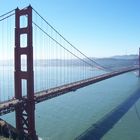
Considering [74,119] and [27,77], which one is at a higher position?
[27,77]

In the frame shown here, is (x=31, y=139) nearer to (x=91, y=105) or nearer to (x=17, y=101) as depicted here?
(x=17, y=101)

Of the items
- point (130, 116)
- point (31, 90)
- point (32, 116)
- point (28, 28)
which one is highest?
point (28, 28)

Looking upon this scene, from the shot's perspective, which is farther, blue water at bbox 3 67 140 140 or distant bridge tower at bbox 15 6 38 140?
blue water at bbox 3 67 140 140

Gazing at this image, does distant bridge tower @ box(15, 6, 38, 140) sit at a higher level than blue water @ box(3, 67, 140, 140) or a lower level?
higher

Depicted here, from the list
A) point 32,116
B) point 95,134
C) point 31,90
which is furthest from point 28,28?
point 95,134

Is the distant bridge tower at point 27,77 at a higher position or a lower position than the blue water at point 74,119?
higher

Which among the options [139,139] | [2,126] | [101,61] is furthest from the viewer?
[101,61]

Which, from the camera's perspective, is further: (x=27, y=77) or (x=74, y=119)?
(x=74, y=119)

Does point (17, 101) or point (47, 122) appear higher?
point (17, 101)

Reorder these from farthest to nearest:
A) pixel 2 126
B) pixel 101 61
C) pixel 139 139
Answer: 1. pixel 101 61
2. pixel 139 139
3. pixel 2 126

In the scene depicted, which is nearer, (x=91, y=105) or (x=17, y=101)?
(x=17, y=101)

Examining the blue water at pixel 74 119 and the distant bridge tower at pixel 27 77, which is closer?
the distant bridge tower at pixel 27 77
